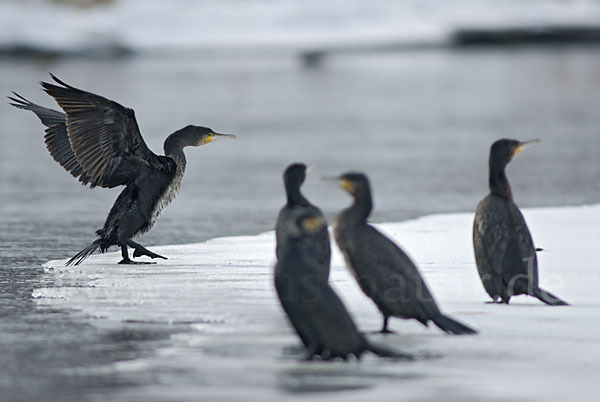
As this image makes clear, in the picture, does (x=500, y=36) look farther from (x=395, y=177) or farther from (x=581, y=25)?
(x=395, y=177)

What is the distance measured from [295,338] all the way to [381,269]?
48cm

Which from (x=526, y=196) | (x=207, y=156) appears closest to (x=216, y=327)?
(x=526, y=196)

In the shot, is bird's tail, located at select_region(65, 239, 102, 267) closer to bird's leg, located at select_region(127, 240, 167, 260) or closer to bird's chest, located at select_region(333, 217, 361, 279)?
bird's leg, located at select_region(127, 240, 167, 260)

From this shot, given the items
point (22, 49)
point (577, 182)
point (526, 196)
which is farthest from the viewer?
point (22, 49)

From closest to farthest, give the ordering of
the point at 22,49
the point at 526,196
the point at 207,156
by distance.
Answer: the point at 526,196
the point at 207,156
the point at 22,49

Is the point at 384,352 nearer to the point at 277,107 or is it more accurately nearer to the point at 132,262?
the point at 132,262

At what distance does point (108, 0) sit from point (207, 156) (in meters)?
17.5

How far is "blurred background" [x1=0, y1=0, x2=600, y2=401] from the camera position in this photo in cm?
823

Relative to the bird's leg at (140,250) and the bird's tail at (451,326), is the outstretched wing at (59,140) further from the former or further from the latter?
the bird's tail at (451,326)

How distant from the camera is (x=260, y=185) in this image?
11.1 metres

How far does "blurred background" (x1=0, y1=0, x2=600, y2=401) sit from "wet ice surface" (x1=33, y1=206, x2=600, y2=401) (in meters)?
0.25

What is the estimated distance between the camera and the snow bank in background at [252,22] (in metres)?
28.6

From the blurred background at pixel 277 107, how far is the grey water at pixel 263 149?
27mm

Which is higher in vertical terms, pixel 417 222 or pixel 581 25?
pixel 581 25
